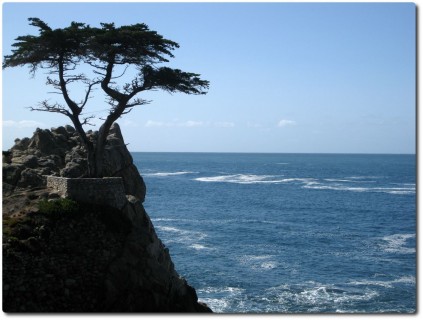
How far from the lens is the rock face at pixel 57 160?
104 ft

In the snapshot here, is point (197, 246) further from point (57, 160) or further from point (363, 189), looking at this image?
point (363, 189)

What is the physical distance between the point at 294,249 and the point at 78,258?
106 feet

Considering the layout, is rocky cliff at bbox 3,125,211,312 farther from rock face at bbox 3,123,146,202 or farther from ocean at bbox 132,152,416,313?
ocean at bbox 132,152,416,313

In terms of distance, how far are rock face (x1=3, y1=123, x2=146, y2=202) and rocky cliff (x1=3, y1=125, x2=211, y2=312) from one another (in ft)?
0.42

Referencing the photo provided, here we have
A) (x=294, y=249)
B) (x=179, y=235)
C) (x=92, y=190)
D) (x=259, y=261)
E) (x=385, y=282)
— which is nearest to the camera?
(x=92, y=190)

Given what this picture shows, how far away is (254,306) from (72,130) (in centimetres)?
1964

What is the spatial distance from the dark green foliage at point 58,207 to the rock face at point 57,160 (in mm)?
4293

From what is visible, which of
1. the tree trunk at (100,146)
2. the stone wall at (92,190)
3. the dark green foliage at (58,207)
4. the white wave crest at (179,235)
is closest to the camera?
the dark green foliage at (58,207)

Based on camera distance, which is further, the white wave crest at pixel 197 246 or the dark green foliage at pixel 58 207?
the white wave crest at pixel 197 246

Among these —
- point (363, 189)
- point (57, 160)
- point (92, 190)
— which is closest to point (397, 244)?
point (57, 160)

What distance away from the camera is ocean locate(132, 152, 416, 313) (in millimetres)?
38594

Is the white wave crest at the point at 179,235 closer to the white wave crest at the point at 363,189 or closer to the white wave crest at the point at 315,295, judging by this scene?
the white wave crest at the point at 315,295

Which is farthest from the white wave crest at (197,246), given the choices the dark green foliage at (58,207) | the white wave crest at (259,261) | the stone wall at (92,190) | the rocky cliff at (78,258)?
the dark green foliage at (58,207)

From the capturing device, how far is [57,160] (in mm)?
36188
